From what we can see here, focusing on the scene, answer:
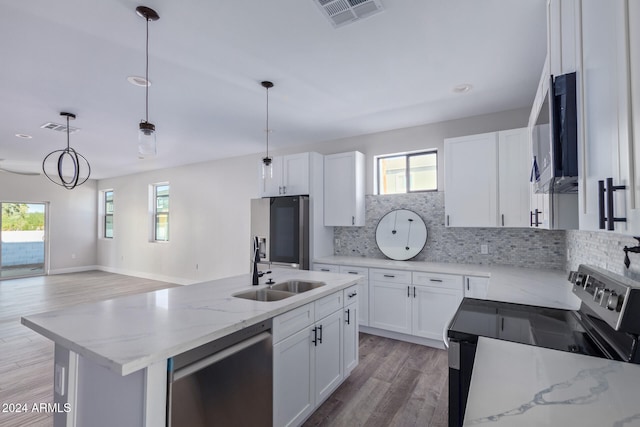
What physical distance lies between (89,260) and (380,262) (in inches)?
348

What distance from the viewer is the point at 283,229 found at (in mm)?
4242

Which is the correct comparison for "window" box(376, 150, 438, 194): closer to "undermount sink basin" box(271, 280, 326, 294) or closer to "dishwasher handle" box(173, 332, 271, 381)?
"undermount sink basin" box(271, 280, 326, 294)

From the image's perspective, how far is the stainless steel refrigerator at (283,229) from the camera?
4082 millimetres

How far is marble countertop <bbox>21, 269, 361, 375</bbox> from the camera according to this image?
3.76 ft

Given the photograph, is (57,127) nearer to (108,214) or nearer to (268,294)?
(268,294)

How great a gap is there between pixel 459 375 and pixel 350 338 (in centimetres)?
131

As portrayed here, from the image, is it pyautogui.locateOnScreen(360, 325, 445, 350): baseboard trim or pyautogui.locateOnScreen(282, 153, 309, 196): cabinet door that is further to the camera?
pyautogui.locateOnScreen(282, 153, 309, 196): cabinet door

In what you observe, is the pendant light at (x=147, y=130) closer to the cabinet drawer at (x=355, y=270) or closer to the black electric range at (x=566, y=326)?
the black electric range at (x=566, y=326)

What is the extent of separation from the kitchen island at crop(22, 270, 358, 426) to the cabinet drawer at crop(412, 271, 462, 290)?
1.81m

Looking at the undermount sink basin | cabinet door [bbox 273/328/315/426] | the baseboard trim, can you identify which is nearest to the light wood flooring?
the baseboard trim

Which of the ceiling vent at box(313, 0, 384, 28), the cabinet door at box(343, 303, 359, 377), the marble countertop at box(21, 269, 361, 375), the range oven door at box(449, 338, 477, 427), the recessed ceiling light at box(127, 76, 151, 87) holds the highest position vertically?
the ceiling vent at box(313, 0, 384, 28)

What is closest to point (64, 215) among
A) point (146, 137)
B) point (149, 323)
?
point (146, 137)

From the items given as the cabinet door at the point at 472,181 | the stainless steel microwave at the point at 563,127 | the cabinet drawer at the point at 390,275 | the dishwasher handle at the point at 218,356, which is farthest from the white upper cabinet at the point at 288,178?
the stainless steel microwave at the point at 563,127

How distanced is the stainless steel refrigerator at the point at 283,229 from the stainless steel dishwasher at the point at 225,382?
2417mm
